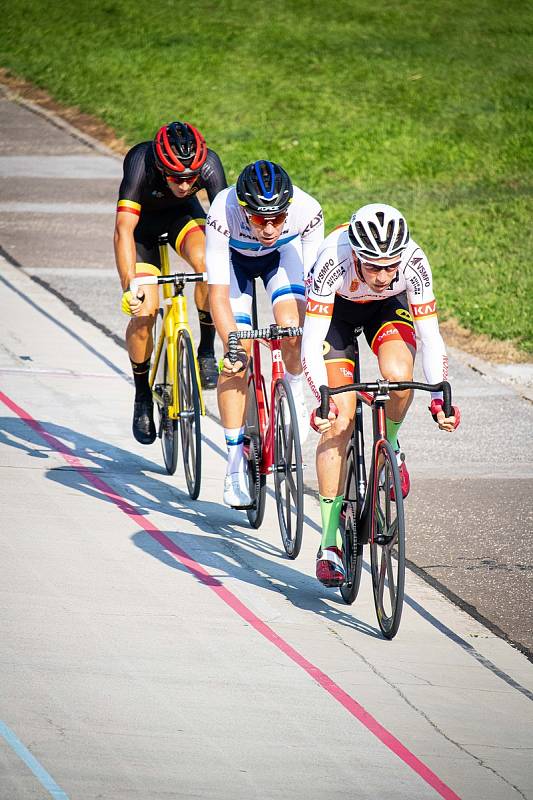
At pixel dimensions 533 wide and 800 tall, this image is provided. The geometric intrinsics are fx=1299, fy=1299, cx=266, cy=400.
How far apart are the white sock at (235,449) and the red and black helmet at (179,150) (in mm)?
1506

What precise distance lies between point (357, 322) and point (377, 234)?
0.72m

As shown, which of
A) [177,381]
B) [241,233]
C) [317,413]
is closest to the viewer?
[317,413]

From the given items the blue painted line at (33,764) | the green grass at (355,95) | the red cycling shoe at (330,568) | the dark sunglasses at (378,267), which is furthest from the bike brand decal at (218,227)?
the green grass at (355,95)

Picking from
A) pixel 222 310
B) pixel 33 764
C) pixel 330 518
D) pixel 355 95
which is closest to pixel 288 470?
pixel 330 518

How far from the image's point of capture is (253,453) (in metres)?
7.14

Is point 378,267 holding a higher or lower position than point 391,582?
higher

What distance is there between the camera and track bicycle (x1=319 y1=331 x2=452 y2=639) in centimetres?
569

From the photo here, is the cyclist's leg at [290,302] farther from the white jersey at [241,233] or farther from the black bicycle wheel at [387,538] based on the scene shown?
the black bicycle wheel at [387,538]

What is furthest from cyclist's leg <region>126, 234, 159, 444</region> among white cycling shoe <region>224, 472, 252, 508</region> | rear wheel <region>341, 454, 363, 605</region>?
rear wheel <region>341, 454, 363, 605</region>

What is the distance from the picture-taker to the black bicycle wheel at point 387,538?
5.62 m

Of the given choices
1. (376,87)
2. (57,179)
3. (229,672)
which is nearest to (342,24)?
(376,87)

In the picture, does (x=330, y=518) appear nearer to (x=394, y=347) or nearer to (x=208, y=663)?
(x=394, y=347)

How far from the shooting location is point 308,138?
1959 centimetres

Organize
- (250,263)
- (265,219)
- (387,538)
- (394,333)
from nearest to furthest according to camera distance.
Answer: (387,538), (394,333), (265,219), (250,263)
